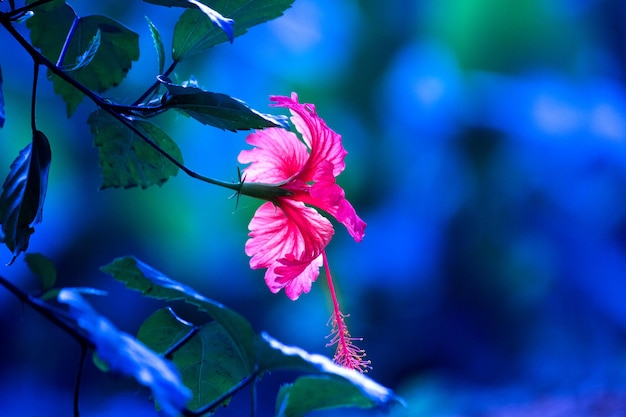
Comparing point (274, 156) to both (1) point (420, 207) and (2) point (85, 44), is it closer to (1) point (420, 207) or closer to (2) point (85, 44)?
(2) point (85, 44)

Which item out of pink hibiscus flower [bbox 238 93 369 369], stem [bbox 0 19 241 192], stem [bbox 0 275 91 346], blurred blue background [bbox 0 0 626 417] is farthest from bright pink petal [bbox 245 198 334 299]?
blurred blue background [bbox 0 0 626 417]

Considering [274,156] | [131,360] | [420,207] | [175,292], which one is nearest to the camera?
[131,360]

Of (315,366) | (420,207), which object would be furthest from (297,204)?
(420,207)

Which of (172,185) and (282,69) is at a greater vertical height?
(282,69)

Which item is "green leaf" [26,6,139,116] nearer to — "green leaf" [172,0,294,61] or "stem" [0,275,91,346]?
"green leaf" [172,0,294,61]

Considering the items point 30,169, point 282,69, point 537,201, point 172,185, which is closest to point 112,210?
point 172,185

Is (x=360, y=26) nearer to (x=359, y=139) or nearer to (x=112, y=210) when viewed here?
(x=359, y=139)
